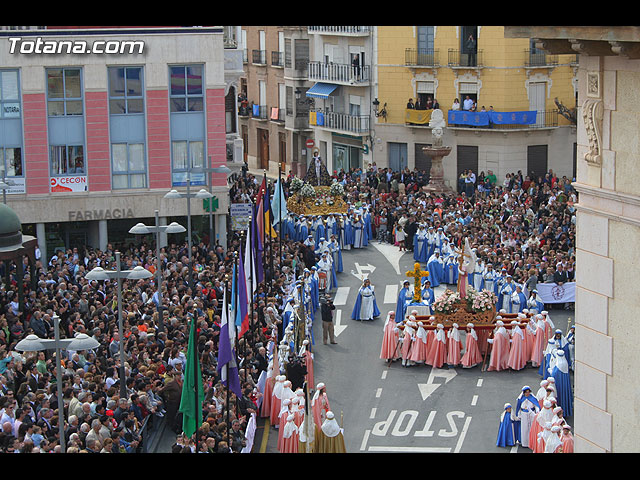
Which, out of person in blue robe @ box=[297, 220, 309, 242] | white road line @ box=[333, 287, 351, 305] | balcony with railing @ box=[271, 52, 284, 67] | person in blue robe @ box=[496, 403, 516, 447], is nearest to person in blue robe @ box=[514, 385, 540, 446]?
person in blue robe @ box=[496, 403, 516, 447]

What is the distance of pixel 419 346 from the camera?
2488 cm

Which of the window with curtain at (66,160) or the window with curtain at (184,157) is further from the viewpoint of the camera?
the window with curtain at (184,157)

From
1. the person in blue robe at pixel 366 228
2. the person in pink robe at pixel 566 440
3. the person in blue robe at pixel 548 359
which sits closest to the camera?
the person in pink robe at pixel 566 440

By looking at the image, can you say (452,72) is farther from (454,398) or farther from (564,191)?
(454,398)

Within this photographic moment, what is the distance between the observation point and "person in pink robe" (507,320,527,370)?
24422 mm

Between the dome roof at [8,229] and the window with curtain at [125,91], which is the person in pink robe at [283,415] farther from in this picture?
the window with curtain at [125,91]

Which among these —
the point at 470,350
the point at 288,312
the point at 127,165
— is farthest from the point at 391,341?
the point at 127,165

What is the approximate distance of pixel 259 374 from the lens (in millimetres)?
22281

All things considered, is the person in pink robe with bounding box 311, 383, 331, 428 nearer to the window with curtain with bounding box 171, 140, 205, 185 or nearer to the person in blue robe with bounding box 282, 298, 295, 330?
the person in blue robe with bounding box 282, 298, 295, 330

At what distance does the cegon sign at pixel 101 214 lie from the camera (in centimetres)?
3609

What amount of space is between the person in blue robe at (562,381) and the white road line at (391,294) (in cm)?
1013

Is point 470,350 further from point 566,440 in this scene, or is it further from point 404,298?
point 566,440

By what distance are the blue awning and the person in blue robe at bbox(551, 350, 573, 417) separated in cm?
3527

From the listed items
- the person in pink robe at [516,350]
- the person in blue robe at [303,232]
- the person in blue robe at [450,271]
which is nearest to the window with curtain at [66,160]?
the person in blue robe at [303,232]
